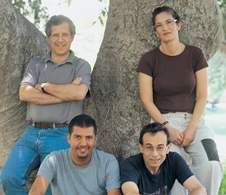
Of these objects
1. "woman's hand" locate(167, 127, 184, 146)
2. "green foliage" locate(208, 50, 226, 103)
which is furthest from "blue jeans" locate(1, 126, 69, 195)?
"green foliage" locate(208, 50, 226, 103)

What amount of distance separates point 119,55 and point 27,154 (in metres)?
1.22

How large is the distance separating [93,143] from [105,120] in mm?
703

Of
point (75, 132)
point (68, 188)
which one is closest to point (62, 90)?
point (75, 132)

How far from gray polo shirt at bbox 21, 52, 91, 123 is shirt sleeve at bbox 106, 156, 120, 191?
0.63 metres

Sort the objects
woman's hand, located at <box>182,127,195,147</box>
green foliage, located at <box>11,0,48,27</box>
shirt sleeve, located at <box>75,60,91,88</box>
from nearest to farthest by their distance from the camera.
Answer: woman's hand, located at <box>182,127,195,147</box>
shirt sleeve, located at <box>75,60,91,88</box>
green foliage, located at <box>11,0,48,27</box>

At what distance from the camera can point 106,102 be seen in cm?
554

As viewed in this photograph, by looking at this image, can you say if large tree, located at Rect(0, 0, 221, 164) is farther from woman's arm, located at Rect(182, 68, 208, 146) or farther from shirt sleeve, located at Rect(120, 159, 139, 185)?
shirt sleeve, located at Rect(120, 159, 139, 185)

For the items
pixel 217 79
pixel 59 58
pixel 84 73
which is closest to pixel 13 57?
pixel 59 58

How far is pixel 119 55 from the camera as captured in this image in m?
5.51

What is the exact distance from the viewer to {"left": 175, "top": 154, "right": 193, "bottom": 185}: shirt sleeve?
15.6 feet

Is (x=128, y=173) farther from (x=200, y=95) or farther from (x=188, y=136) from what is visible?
(x=200, y=95)

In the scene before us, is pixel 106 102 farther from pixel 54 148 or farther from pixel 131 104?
pixel 54 148

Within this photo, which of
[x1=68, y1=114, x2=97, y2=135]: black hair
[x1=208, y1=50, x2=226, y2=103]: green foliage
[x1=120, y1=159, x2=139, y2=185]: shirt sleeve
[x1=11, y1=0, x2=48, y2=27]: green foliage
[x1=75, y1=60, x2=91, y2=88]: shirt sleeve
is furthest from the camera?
[x1=208, y1=50, x2=226, y2=103]: green foliage

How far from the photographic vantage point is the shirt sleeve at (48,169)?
480 centimetres
